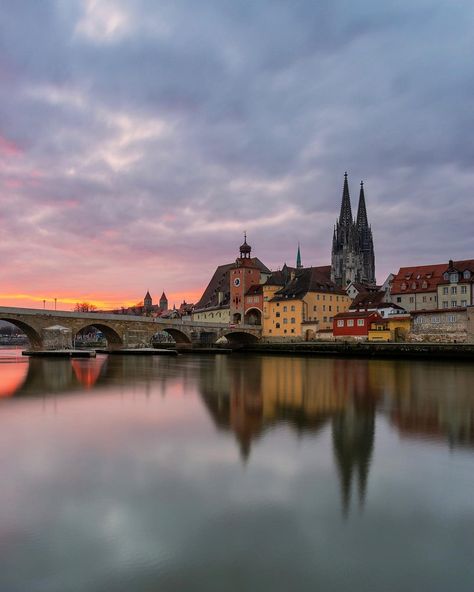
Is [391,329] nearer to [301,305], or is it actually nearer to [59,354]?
[301,305]

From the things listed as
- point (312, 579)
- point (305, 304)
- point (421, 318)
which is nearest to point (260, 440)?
point (312, 579)

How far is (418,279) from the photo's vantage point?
5403cm

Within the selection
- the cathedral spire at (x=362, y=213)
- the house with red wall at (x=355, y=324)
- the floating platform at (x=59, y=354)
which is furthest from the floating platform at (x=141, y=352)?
the cathedral spire at (x=362, y=213)

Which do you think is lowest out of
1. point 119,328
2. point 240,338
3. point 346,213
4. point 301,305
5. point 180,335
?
point 240,338

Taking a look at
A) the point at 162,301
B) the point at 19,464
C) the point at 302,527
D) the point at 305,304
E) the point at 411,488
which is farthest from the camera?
the point at 162,301

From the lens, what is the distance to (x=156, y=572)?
15.0 ft

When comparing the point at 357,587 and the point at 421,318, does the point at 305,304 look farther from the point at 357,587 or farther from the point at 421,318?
the point at 357,587

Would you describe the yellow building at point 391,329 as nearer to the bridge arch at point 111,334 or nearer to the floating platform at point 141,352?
the floating platform at point 141,352

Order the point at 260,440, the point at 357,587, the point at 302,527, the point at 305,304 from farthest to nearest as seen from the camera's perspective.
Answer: the point at 305,304, the point at 260,440, the point at 302,527, the point at 357,587

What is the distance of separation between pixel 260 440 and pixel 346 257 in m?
87.5

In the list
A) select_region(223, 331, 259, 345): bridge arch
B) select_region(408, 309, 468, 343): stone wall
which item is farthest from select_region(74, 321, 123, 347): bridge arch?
select_region(408, 309, 468, 343): stone wall

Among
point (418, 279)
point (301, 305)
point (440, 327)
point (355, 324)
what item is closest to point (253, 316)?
point (301, 305)

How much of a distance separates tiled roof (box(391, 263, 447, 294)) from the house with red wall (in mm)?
6917

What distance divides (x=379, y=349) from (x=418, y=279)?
16.7m
